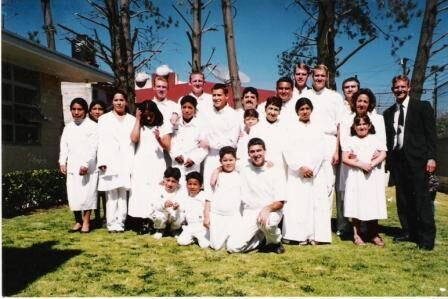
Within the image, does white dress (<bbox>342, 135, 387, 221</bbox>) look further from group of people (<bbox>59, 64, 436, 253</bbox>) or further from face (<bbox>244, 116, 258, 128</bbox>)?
face (<bbox>244, 116, 258, 128</bbox>)

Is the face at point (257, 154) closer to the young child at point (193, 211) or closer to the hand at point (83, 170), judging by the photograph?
the young child at point (193, 211)

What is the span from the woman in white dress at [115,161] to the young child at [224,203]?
1.45m

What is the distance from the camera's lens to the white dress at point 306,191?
5.48 meters

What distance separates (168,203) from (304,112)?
199 centimetres

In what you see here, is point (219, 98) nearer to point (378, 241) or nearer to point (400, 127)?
point (400, 127)

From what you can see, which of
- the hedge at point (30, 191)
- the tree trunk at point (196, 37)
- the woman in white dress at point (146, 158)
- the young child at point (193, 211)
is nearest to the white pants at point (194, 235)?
the young child at point (193, 211)

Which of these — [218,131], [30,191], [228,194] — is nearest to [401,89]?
[218,131]

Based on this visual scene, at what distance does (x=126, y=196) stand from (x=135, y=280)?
2.36 metres

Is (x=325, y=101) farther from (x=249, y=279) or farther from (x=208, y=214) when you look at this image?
(x=249, y=279)

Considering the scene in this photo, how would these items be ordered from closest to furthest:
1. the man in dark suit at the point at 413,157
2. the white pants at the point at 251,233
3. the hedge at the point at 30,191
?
the white pants at the point at 251,233 → the man in dark suit at the point at 413,157 → the hedge at the point at 30,191

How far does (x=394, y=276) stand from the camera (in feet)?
13.8

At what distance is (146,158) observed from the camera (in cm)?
617

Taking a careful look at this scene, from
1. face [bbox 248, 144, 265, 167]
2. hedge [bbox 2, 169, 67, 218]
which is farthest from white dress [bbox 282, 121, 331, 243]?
hedge [bbox 2, 169, 67, 218]

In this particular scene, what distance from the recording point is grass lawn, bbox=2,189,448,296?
3801 mm
